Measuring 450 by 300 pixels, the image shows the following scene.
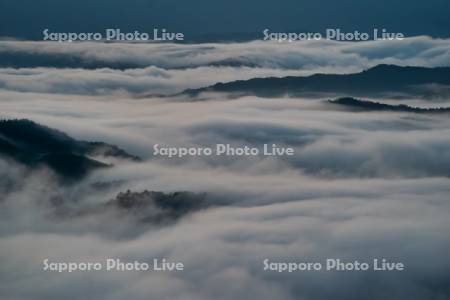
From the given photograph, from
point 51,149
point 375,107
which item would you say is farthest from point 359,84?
point 51,149

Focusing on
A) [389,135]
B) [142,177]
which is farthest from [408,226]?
[389,135]

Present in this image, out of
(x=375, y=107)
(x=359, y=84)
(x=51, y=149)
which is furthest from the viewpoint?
(x=359, y=84)

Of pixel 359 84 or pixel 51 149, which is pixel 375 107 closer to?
pixel 359 84

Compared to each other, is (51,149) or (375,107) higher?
(375,107)

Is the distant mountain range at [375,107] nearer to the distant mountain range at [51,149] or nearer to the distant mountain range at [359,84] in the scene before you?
the distant mountain range at [359,84]

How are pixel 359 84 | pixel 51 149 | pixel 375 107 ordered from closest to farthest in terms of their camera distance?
pixel 51 149, pixel 375 107, pixel 359 84

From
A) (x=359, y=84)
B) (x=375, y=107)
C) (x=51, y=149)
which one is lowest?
(x=51, y=149)

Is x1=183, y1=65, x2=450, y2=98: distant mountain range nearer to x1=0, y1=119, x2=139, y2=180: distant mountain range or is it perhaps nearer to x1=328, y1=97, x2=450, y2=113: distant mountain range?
x1=328, y1=97, x2=450, y2=113: distant mountain range
